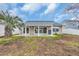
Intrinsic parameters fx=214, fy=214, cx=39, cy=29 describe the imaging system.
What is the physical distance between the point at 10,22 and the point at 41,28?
54cm

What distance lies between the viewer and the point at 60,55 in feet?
11.7

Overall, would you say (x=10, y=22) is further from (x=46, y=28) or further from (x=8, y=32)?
(x=46, y=28)

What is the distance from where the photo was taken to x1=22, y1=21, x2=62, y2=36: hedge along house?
361cm

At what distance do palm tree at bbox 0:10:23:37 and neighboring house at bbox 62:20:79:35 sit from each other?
742mm

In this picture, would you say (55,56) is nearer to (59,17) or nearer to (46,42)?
(46,42)

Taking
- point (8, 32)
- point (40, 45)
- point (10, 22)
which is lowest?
point (40, 45)

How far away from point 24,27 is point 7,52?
510 millimetres

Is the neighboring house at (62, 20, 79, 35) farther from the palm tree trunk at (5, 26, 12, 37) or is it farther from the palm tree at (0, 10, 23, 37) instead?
the palm tree trunk at (5, 26, 12, 37)

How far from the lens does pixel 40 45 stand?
3.61 meters

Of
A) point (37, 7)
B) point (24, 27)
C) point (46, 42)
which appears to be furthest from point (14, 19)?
point (46, 42)

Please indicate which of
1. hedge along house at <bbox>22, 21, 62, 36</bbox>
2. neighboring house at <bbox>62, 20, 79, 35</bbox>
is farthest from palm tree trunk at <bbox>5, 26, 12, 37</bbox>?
neighboring house at <bbox>62, 20, 79, 35</bbox>

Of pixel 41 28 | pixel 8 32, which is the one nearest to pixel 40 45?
pixel 41 28

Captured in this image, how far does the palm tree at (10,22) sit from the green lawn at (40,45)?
13cm

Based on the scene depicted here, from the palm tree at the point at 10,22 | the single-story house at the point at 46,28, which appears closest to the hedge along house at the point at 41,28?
the single-story house at the point at 46,28
